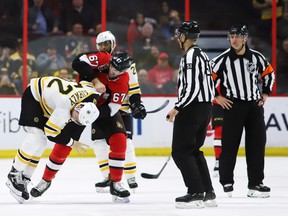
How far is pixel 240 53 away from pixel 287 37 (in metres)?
4.50

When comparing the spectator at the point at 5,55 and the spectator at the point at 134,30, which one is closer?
the spectator at the point at 5,55

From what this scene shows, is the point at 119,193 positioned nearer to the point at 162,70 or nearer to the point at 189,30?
the point at 189,30

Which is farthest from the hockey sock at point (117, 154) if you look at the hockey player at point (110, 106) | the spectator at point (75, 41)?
the spectator at point (75, 41)

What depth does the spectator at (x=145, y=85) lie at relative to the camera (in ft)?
36.0

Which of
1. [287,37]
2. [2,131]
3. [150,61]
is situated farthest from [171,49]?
[2,131]

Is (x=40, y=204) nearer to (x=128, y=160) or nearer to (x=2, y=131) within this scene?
(x=128, y=160)

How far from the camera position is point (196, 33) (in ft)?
20.3

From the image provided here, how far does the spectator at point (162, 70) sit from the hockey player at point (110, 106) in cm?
446

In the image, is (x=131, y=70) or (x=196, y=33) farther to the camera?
(x=131, y=70)

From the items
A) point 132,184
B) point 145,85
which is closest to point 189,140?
point 132,184

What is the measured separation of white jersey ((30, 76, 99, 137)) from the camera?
20.4 ft

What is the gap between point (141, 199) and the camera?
6.72 metres

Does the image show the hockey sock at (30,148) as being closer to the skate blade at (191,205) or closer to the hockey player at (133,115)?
the hockey player at (133,115)

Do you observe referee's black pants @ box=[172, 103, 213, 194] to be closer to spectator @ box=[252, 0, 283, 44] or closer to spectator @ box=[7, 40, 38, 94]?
spectator @ box=[7, 40, 38, 94]
